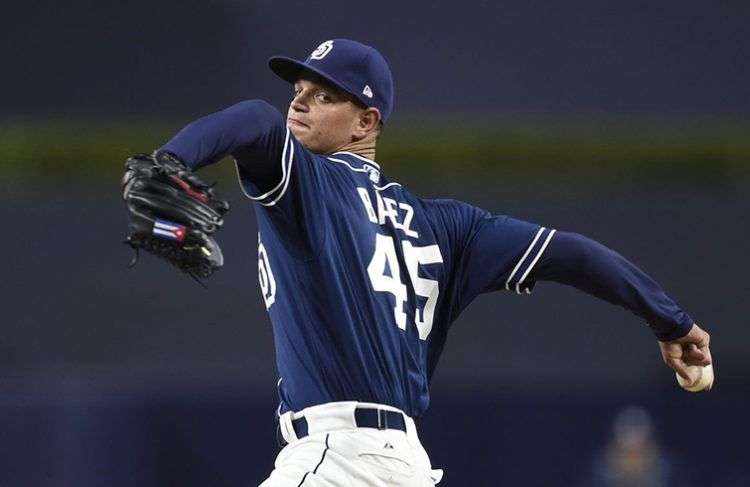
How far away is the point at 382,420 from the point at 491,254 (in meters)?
0.59

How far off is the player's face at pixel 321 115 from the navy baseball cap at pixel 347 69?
0.03 metres

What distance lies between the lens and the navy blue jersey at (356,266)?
2.65 meters

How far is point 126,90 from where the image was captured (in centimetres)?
759

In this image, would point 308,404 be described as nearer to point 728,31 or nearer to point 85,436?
point 85,436

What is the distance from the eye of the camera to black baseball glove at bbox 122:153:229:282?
218 cm

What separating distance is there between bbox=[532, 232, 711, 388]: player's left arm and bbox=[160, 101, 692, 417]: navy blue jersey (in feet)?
0.16

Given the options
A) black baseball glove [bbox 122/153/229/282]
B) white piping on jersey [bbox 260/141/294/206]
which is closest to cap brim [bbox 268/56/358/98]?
white piping on jersey [bbox 260/141/294/206]

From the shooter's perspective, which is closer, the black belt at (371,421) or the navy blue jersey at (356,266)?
the navy blue jersey at (356,266)

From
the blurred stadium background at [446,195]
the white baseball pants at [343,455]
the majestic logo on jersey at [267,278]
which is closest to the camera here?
the white baseball pants at [343,455]

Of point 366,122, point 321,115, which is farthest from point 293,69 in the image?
point 366,122

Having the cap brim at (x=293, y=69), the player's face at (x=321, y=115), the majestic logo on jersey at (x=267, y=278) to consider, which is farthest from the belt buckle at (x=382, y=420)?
the cap brim at (x=293, y=69)

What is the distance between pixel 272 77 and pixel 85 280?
1.61 m

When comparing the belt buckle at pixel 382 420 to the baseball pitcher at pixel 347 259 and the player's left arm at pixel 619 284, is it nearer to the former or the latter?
the baseball pitcher at pixel 347 259

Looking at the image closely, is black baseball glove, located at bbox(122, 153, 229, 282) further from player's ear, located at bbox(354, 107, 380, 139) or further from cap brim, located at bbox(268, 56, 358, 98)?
player's ear, located at bbox(354, 107, 380, 139)
